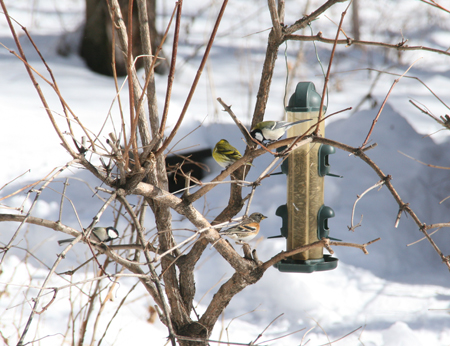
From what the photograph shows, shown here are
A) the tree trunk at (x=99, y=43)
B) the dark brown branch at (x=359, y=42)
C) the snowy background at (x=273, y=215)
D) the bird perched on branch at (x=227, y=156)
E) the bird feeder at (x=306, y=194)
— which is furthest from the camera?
the tree trunk at (x=99, y=43)

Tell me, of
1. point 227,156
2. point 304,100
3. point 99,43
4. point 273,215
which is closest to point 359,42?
point 304,100

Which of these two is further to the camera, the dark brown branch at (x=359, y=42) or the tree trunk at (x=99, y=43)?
the tree trunk at (x=99, y=43)

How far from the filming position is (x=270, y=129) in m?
1.71

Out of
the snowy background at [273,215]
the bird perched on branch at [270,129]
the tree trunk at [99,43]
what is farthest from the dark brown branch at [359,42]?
the tree trunk at [99,43]

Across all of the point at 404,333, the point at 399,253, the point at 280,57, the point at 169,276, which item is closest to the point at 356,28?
the point at 280,57

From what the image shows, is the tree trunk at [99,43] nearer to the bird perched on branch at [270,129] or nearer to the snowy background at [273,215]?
the snowy background at [273,215]

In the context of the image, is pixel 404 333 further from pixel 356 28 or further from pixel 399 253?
pixel 356 28

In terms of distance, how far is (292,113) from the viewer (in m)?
1.87

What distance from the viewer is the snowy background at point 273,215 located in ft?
9.78

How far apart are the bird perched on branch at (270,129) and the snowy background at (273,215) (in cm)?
43

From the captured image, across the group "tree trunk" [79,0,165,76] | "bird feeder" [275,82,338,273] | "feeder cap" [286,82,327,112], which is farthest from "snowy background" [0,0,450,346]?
"feeder cap" [286,82,327,112]

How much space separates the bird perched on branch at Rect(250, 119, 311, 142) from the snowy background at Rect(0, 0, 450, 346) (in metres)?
0.43

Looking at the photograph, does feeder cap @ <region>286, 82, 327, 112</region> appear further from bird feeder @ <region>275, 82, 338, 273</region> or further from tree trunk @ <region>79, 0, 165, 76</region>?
tree trunk @ <region>79, 0, 165, 76</region>

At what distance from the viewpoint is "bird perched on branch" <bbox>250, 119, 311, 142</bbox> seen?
1698 millimetres
